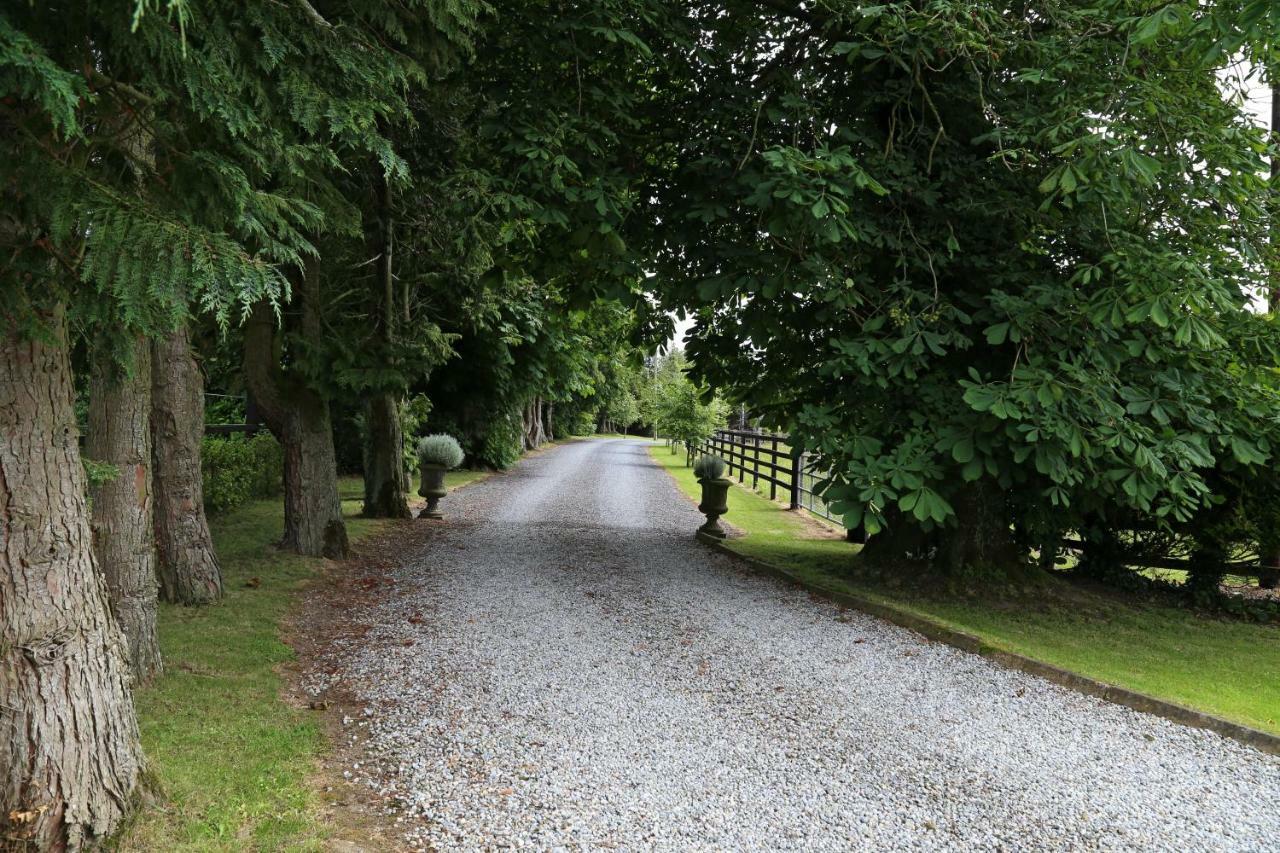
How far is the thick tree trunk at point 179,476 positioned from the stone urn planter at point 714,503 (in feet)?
21.4

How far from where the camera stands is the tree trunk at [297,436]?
27.0ft

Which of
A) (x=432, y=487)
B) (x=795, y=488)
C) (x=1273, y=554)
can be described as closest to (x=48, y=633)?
(x=1273, y=554)

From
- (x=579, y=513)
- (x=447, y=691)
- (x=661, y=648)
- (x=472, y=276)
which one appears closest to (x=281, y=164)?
(x=447, y=691)

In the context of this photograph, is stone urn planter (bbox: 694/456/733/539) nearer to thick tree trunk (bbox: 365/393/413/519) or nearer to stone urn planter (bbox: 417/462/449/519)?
stone urn planter (bbox: 417/462/449/519)

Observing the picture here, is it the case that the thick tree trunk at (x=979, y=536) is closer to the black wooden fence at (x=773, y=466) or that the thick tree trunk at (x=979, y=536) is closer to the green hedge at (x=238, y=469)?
the black wooden fence at (x=773, y=466)

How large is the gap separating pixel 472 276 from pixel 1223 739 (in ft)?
34.3

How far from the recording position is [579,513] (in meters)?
13.8

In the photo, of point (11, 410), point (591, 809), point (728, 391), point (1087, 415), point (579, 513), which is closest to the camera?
point (11, 410)

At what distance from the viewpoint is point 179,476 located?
5.85 m

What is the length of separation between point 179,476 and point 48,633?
3493mm

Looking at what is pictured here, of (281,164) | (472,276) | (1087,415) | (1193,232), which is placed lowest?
(1087,415)

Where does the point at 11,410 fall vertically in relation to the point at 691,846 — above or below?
above

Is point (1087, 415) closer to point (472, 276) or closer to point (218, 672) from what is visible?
point (218, 672)

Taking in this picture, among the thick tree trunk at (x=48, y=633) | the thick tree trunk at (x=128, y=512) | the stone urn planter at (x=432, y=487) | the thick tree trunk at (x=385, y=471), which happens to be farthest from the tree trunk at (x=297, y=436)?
the thick tree trunk at (x=48, y=633)
